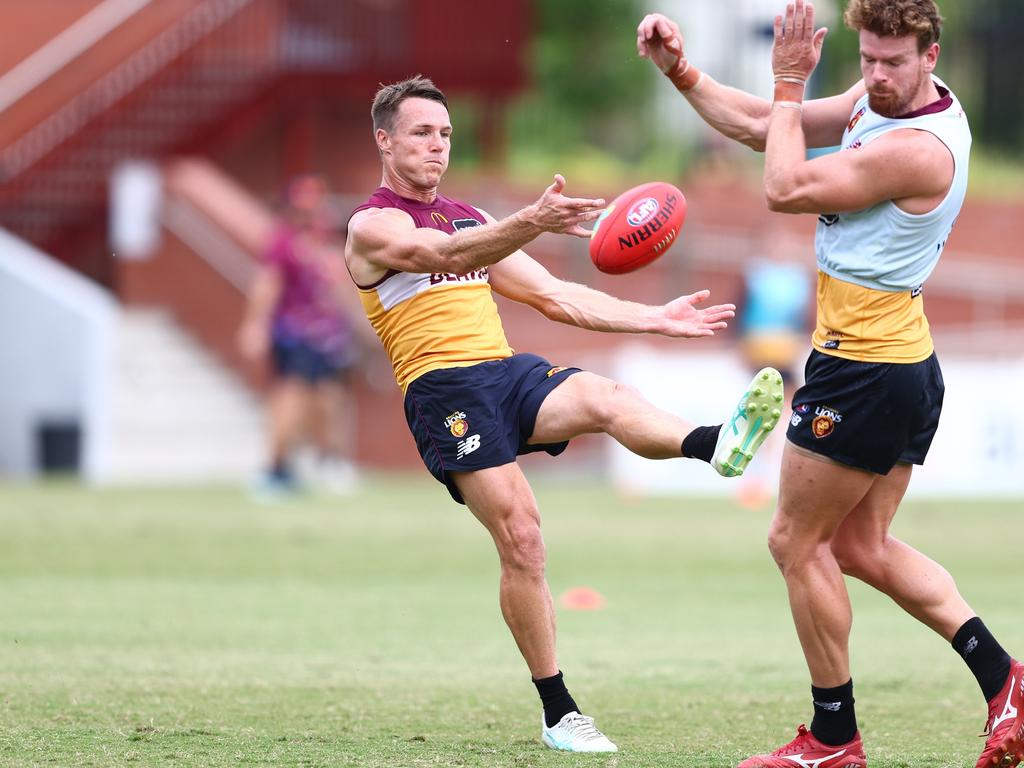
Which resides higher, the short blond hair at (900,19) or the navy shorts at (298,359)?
the short blond hair at (900,19)

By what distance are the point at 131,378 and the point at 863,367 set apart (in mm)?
15852

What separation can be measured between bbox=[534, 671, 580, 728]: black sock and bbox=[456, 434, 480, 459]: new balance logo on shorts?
87 cm

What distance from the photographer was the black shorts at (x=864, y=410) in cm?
566

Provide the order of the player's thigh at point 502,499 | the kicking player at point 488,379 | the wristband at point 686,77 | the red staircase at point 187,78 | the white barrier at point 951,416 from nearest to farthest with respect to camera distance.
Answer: the kicking player at point 488,379 → the player's thigh at point 502,499 → the wristband at point 686,77 → the white barrier at point 951,416 → the red staircase at point 187,78

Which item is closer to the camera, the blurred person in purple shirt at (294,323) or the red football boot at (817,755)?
the red football boot at (817,755)

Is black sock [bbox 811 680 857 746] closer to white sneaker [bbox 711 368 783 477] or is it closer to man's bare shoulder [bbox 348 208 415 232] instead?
white sneaker [bbox 711 368 783 477]

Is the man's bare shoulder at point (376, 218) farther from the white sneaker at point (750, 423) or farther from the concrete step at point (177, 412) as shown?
the concrete step at point (177, 412)

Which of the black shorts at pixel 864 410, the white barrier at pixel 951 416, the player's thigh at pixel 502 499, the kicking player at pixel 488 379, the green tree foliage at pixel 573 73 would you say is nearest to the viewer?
the black shorts at pixel 864 410

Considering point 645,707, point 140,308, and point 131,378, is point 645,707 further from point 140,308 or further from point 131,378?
point 140,308

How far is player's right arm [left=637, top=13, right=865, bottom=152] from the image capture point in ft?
20.2

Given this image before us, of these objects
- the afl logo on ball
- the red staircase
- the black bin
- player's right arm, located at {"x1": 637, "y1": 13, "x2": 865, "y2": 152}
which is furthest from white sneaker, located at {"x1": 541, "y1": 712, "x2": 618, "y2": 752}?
the red staircase

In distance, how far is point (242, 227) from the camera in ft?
68.7

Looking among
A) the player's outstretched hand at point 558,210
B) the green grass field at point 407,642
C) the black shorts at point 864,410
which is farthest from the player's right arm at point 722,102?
the green grass field at point 407,642

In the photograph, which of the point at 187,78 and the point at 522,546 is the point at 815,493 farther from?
the point at 187,78
